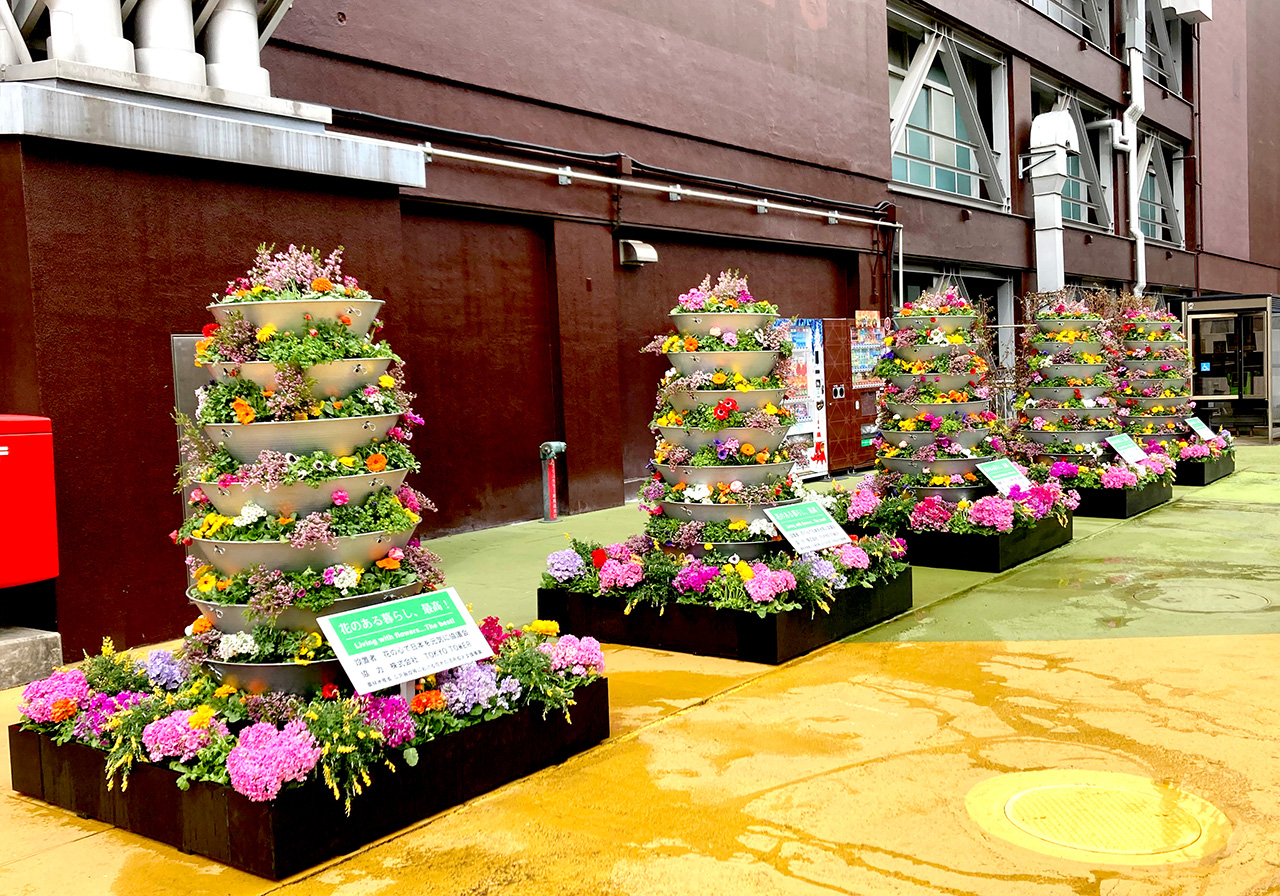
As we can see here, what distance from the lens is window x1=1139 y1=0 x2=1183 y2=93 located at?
30047 millimetres

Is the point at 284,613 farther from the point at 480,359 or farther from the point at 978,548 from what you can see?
the point at 480,359

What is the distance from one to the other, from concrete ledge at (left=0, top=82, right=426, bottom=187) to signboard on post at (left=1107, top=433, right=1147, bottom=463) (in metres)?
9.57

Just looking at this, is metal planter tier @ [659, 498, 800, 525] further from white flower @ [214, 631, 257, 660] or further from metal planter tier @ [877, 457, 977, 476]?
white flower @ [214, 631, 257, 660]

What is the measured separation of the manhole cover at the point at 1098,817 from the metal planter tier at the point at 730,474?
3462 millimetres

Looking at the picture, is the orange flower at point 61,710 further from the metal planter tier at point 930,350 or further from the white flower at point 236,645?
the metal planter tier at point 930,350

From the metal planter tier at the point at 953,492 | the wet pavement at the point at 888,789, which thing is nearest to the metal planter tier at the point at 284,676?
the wet pavement at the point at 888,789

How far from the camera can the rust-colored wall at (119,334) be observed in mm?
7473

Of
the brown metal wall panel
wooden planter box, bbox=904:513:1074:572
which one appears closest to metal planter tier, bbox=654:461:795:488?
wooden planter box, bbox=904:513:1074:572

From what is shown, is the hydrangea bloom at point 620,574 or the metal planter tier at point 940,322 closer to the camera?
the hydrangea bloom at point 620,574

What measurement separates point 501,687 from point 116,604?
12.8ft

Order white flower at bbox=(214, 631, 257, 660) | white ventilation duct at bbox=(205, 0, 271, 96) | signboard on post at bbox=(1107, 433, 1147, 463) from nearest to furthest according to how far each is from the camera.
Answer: white flower at bbox=(214, 631, 257, 660) < white ventilation duct at bbox=(205, 0, 271, 96) < signboard on post at bbox=(1107, 433, 1147, 463)

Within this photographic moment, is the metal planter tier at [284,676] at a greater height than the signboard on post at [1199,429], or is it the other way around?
the signboard on post at [1199,429]

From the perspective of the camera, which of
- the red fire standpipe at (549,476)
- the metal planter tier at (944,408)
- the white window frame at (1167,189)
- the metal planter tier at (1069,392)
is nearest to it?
the metal planter tier at (944,408)

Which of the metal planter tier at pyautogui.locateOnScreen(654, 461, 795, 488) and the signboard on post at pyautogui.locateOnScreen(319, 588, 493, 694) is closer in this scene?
the signboard on post at pyautogui.locateOnScreen(319, 588, 493, 694)
